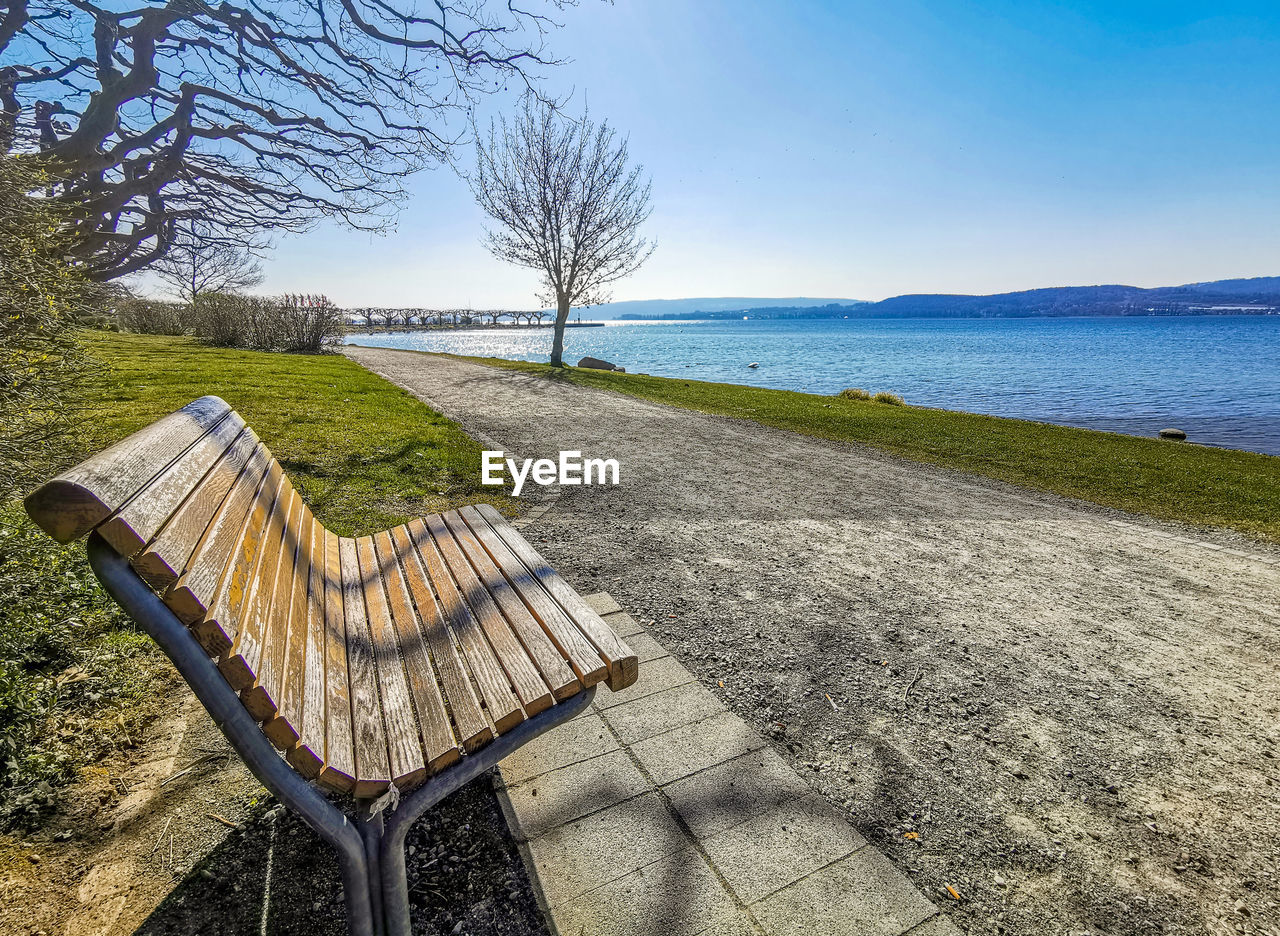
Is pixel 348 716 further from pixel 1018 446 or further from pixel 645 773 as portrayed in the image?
pixel 1018 446

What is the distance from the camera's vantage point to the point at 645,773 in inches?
88.9

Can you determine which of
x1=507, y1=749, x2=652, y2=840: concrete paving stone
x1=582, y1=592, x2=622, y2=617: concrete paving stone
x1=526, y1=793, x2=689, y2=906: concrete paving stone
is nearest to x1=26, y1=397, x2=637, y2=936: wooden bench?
x1=526, y1=793, x2=689, y2=906: concrete paving stone

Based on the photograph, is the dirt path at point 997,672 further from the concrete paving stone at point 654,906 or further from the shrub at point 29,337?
the shrub at point 29,337

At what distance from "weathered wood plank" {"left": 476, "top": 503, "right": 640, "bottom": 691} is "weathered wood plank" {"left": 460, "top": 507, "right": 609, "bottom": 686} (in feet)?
0.07

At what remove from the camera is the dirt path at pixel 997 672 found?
1979mm

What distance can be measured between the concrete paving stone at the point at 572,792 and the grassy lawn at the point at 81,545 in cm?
165

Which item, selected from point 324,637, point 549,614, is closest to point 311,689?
point 324,637

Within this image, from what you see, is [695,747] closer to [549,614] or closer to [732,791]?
[732,791]

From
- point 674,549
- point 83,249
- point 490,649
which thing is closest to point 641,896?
point 490,649

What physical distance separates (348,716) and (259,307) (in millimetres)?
26104

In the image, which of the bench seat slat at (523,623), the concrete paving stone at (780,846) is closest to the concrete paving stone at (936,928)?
the concrete paving stone at (780,846)

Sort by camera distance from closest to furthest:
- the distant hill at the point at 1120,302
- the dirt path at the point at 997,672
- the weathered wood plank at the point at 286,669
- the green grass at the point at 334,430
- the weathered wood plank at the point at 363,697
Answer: the weathered wood plank at the point at 286,669
the weathered wood plank at the point at 363,697
the dirt path at the point at 997,672
the green grass at the point at 334,430
the distant hill at the point at 1120,302

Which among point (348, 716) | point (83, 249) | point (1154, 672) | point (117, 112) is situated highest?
point (117, 112)

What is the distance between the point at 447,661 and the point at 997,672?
116 inches
